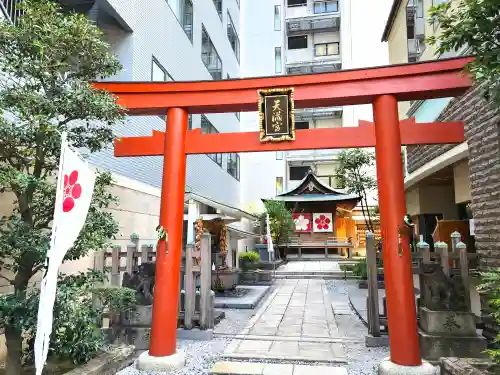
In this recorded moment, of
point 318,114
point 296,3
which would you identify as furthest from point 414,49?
point 296,3

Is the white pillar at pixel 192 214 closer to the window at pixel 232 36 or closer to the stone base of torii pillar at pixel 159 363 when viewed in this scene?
the stone base of torii pillar at pixel 159 363

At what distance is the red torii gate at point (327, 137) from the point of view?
16.3 ft

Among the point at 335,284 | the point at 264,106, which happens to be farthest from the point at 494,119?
the point at 335,284

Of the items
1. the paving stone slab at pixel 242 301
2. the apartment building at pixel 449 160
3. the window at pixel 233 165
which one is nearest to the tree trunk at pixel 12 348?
the apartment building at pixel 449 160

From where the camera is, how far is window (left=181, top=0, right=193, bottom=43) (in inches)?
551

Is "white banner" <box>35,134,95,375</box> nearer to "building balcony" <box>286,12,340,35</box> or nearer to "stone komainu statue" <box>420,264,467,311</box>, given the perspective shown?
"stone komainu statue" <box>420,264,467,311</box>

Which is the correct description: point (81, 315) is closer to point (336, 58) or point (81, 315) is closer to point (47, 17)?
point (47, 17)

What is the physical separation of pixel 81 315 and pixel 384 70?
16.4ft

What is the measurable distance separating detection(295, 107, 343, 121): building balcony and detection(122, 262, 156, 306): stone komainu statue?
85.5 ft

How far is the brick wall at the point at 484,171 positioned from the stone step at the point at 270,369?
9.20ft

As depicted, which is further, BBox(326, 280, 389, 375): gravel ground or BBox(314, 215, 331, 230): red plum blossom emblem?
BBox(314, 215, 331, 230): red plum blossom emblem

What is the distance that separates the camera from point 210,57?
1753 cm

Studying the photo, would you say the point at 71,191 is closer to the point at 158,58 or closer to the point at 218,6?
the point at 158,58

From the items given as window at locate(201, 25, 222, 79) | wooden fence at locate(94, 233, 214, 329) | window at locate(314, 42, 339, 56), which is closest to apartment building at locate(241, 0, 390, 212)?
window at locate(314, 42, 339, 56)
